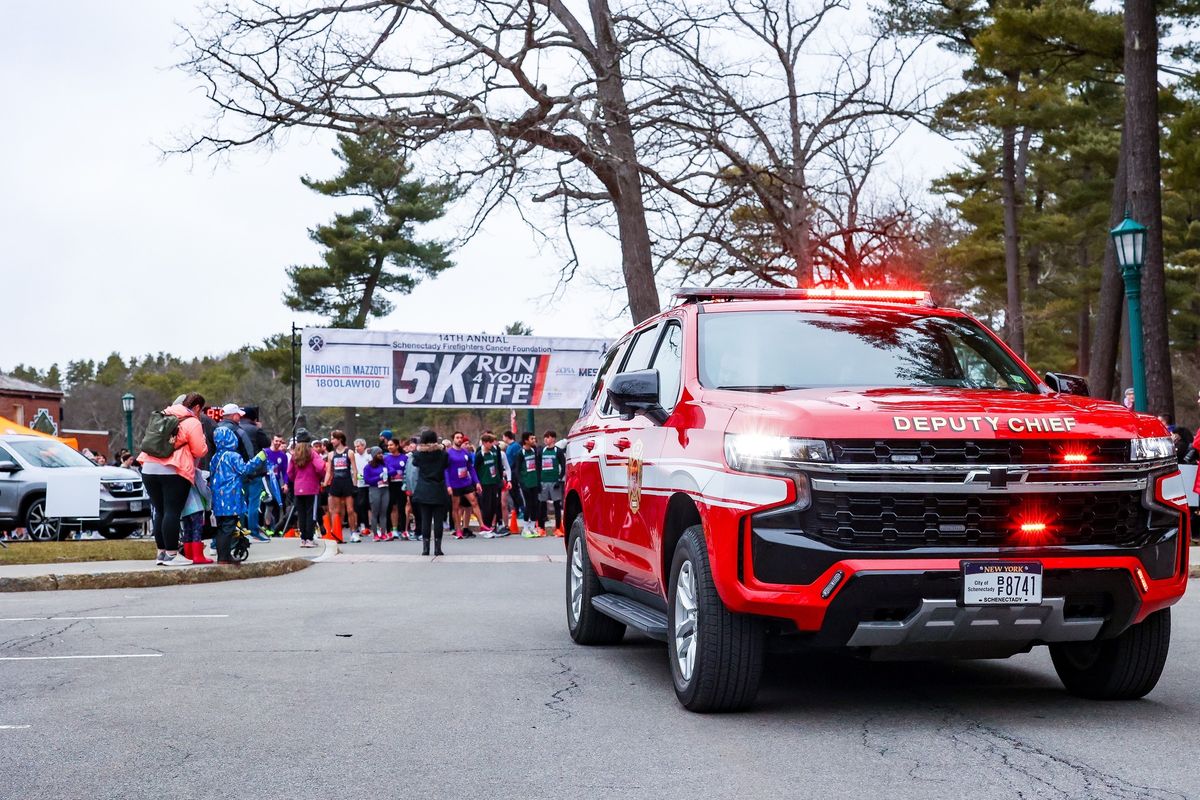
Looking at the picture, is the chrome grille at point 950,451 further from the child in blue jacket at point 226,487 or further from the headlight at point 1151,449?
the child in blue jacket at point 226,487

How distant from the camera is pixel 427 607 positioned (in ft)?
38.7

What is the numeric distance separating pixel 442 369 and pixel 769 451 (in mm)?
24744

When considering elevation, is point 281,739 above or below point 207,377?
below

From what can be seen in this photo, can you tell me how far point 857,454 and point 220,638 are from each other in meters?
5.54

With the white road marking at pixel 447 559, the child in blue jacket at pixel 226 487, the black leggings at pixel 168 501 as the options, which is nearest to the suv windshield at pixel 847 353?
the child in blue jacket at pixel 226 487

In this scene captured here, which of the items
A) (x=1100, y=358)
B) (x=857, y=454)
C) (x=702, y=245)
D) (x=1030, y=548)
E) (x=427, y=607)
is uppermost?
(x=702, y=245)

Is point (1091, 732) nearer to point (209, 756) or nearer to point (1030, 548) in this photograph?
point (1030, 548)

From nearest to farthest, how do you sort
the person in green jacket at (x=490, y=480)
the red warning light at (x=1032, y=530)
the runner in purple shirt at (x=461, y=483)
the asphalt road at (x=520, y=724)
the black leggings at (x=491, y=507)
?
the asphalt road at (x=520, y=724) < the red warning light at (x=1032, y=530) < the runner in purple shirt at (x=461, y=483) < the person in green jacket at (x=490, y=480) < the black leggings at (x=491, y=507)

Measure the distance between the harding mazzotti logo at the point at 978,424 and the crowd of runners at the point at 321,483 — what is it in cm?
1069

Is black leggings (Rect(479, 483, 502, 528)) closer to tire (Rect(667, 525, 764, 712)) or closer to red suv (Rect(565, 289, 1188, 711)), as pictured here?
red suv (Rect(565, 289, 1188, 711))

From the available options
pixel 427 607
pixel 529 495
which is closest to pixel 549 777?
pixel 427 607

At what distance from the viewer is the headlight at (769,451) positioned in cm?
586

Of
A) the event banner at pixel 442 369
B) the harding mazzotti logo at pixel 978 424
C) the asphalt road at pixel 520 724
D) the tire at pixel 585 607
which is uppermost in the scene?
the event banner at pixel 442 369

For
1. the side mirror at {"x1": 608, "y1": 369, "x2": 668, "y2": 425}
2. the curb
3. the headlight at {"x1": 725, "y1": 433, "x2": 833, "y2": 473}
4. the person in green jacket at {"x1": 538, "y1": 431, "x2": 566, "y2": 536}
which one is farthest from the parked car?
the headlight at {"x1": 725, "y1": 433, "x2": 833, "y2": 473}
